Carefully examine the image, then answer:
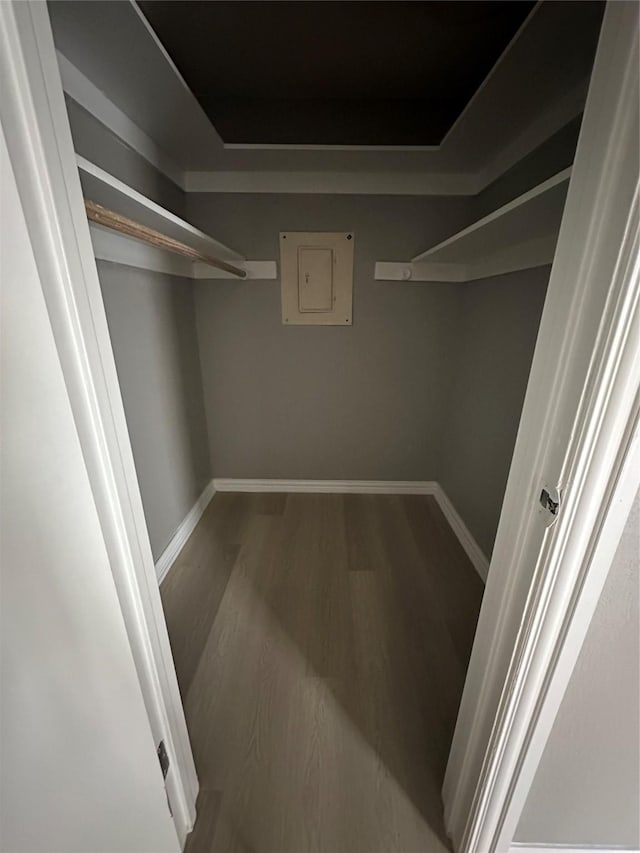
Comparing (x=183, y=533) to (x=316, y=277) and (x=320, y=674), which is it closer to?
(x=320, y=674)

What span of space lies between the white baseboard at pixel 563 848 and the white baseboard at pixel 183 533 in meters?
1.48

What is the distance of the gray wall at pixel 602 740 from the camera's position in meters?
0.67

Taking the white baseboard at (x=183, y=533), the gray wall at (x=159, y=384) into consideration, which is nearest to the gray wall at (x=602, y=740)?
the white baseboard at (x=183, y=533)

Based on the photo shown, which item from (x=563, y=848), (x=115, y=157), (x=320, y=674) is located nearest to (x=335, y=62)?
(x=115, y=157)

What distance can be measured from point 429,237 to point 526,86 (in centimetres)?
90

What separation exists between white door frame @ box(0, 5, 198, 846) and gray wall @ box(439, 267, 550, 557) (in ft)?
5.01

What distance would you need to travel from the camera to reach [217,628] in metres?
1.63

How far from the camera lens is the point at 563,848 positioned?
95cm

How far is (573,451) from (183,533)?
209cm

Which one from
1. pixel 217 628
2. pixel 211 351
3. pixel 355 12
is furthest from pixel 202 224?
pixel 217 628

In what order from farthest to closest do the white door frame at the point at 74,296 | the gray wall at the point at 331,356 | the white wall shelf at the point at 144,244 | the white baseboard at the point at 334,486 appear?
the white baseboard at the point at 334,486 < the gray wall at the point at 331,356 < the white wall shelf at the point at 144,244 < the white door frame at the point at 74,296

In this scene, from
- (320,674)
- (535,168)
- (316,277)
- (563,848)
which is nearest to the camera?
(563,848)

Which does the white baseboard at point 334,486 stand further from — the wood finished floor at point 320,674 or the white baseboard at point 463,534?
the wood finished floor at point 320,674

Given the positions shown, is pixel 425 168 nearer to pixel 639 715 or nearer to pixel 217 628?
pixel 639 715
